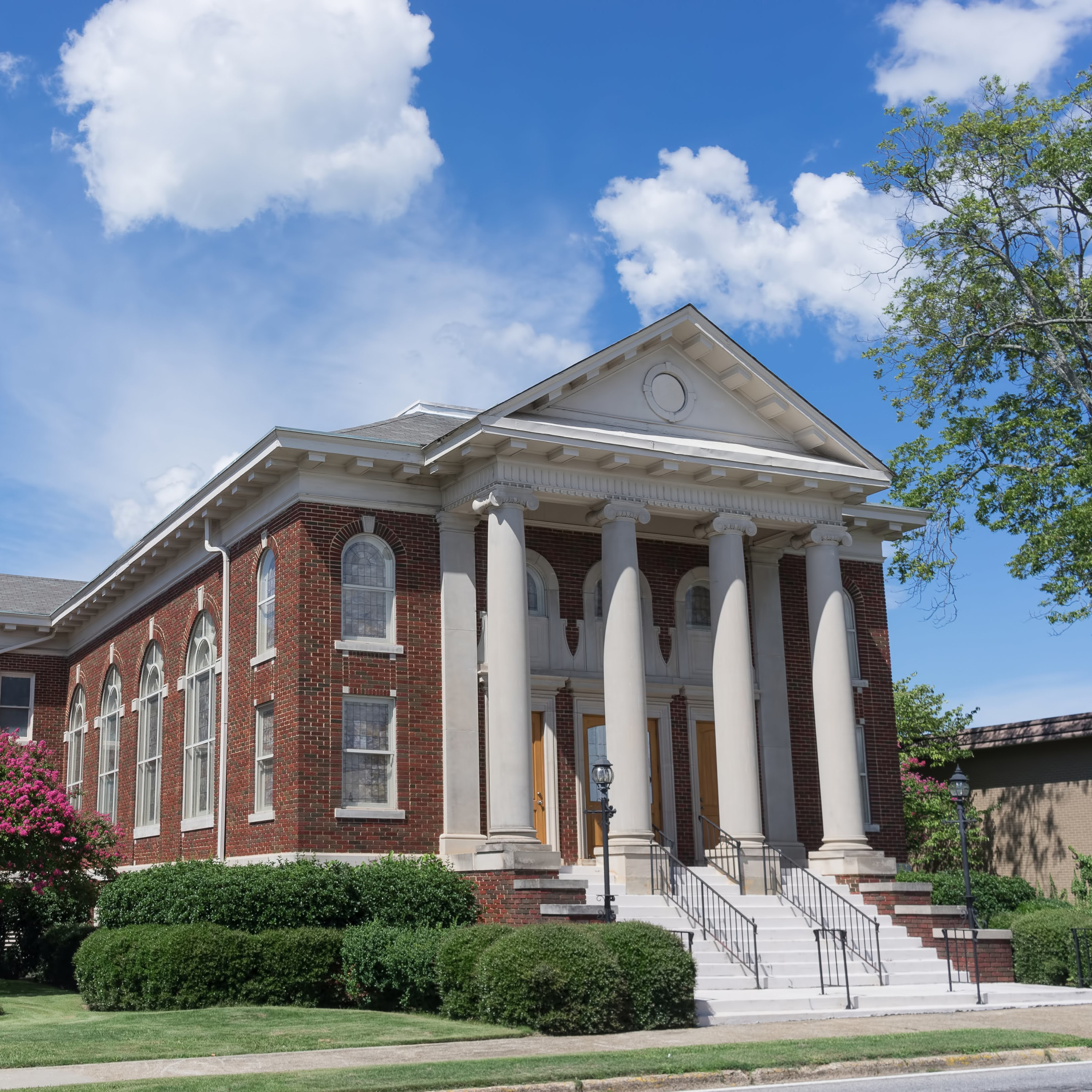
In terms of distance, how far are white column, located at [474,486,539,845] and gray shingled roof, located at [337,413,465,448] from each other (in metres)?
2.29

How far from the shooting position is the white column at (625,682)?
21875 mm

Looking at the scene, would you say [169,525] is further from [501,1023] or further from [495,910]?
[501,1023]

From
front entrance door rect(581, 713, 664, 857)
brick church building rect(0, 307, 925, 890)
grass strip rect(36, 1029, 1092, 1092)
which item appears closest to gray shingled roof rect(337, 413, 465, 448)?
brick church building rect(0, 307, 925, 890)

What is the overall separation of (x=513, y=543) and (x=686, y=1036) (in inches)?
369

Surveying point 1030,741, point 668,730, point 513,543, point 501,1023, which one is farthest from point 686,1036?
point 1030,741

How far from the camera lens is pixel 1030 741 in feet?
102

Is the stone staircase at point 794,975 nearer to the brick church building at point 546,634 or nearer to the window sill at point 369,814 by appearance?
the brick church building at point 546,634

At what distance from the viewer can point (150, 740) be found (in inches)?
1179

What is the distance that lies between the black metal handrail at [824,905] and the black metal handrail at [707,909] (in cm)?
141

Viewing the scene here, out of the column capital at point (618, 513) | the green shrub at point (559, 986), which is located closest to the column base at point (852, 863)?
the column capital at point (618, 513)

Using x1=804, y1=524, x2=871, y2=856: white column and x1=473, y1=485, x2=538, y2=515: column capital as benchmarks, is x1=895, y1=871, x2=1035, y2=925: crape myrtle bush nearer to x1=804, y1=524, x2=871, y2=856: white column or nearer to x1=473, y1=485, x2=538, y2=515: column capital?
x1=804, y1=524, x2=871, y2=856: white column

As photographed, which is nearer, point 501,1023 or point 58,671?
point 501,1023

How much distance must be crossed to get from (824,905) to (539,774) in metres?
5.42

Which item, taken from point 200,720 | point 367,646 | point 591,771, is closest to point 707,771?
point 591,771
